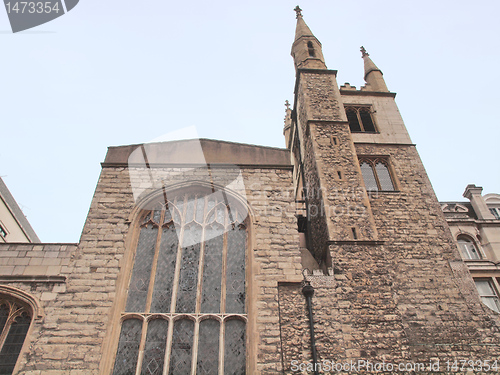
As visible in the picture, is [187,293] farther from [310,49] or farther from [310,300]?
[310,49]

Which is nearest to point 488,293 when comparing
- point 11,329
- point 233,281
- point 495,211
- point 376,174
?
point 376,174

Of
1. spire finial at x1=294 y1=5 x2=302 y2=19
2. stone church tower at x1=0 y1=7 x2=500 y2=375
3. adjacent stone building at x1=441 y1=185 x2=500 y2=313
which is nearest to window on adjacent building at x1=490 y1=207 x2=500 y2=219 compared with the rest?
adjacent stone building at x1=441 y1=185 x2=500 y2=313

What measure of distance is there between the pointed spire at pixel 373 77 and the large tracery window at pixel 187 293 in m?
11.0

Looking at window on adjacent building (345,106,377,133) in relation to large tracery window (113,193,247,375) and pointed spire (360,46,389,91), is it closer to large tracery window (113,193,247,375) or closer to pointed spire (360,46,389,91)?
pointed spire (360,46,389,91)

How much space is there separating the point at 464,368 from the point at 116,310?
711cm

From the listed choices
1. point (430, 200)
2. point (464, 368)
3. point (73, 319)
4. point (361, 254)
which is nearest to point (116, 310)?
point (73, 319)

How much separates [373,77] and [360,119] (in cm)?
357

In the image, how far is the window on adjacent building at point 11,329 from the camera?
6507mm

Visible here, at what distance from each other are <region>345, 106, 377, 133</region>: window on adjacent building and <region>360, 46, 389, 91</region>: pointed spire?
1.83 meters

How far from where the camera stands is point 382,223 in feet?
36.1

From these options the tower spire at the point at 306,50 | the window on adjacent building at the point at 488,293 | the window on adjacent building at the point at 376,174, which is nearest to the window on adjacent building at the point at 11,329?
the window on adjacent building at the point at 376,174

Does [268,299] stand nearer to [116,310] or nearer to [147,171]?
[116,310]

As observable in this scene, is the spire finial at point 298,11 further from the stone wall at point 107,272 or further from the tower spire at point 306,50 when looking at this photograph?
the stone wall at point 107,272

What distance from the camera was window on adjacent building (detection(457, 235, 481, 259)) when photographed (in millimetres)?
13320
